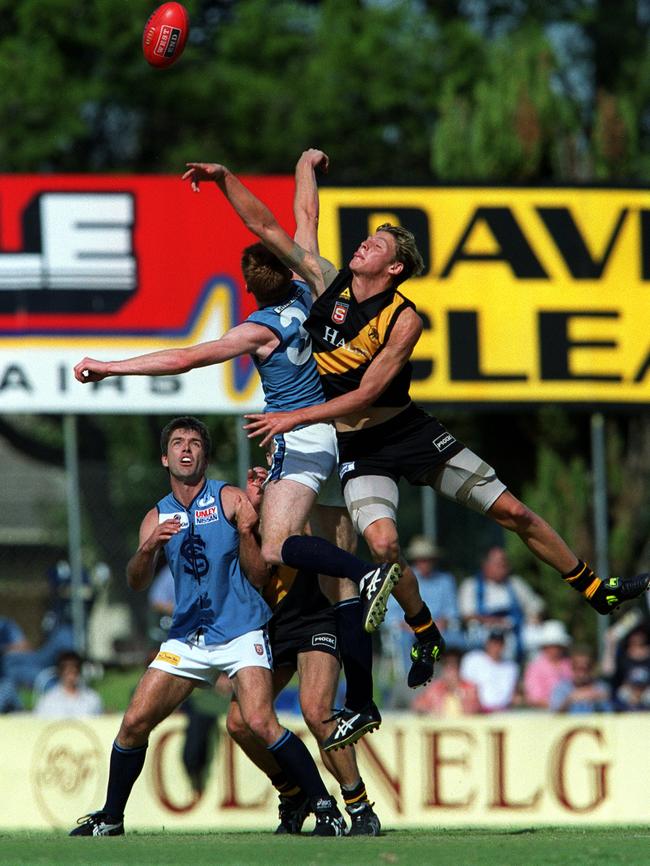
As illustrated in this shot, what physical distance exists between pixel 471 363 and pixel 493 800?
14.6 feet

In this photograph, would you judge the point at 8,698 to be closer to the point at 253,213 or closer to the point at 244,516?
the point at 244,516

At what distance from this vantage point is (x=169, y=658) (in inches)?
329

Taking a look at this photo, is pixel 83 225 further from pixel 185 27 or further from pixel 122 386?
pixel 185 27

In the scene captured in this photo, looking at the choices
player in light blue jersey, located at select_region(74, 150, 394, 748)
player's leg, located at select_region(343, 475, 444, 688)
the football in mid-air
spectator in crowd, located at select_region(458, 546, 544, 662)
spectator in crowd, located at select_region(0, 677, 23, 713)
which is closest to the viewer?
player in light blue jersey, located at select_region(74, 150, 394, 748)

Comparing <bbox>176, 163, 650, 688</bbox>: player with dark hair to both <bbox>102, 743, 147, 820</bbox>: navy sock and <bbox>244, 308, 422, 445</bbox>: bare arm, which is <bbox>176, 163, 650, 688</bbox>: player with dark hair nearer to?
<bbox>244, 308, 422, 445</bbox>: bare arm

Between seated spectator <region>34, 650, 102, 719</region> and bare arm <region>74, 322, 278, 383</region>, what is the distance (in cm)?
580

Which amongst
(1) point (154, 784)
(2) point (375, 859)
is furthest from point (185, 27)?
(1) point (154, 784)

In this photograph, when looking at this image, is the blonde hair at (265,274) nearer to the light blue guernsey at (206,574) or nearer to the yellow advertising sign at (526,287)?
the light blue guernsey at (206,574)

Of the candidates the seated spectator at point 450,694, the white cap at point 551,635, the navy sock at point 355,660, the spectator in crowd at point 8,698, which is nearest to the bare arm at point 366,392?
the navy sock at point 355,660

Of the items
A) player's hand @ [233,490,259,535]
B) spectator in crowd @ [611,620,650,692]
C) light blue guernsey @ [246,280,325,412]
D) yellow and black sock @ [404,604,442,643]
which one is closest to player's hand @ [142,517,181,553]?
player's hand @ [233,490,259,535]

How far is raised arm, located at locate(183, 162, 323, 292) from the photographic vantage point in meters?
8.27

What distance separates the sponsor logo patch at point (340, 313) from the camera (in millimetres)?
8344

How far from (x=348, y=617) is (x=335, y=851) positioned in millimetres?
1596

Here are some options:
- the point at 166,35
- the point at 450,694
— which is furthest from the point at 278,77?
the point at 166,35
